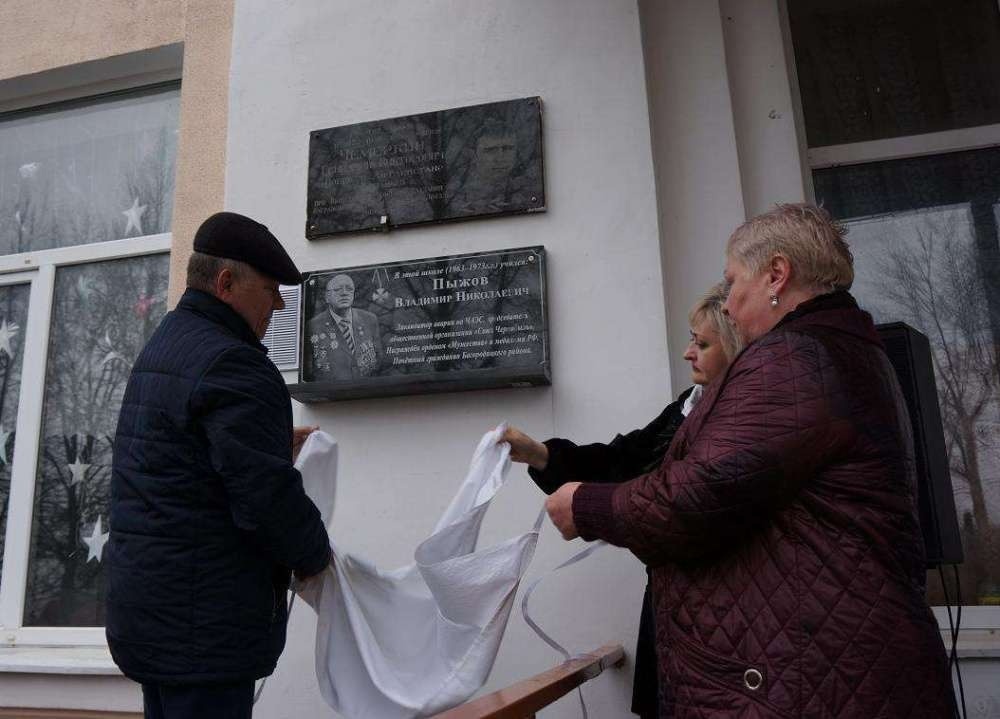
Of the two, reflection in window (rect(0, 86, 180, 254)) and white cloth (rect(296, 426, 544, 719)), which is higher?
reflection in window (rect(0, 86, 180, 254))

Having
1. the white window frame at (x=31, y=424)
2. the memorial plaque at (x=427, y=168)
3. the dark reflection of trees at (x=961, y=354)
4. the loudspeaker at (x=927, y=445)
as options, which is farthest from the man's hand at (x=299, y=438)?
the dark reflection of trees at (x=961, y=354)

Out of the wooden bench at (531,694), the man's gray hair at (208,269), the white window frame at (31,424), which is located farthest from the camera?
the white window frame at (31,424)

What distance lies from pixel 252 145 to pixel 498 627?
7.47ft

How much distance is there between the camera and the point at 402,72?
3.28 m

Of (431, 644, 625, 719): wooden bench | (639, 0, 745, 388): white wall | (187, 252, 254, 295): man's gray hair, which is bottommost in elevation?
(431, 644, 625, 719): wooden bench

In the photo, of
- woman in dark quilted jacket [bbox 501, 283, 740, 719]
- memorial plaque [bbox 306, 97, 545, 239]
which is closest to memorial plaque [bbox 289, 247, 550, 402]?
memorial plaque [bbox 306, 97, 545, 239]

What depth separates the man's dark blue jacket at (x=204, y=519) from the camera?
67.0 inches

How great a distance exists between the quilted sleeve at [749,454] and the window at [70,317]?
2.90 m

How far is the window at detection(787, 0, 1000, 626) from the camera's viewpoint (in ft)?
9.76

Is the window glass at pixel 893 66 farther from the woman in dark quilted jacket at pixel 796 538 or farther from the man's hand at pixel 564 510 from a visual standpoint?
the man's hand at pixel 564 510

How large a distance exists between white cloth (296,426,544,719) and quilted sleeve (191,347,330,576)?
8.8 inches

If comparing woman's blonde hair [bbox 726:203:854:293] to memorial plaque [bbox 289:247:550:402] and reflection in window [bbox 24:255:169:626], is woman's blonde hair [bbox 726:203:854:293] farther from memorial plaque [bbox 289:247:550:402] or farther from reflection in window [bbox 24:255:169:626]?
reflection in window [bbox 24:255:169:626]

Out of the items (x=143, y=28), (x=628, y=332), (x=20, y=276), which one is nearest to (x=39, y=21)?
(x=143, y=28)

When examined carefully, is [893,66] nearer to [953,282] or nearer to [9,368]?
[953,282]
